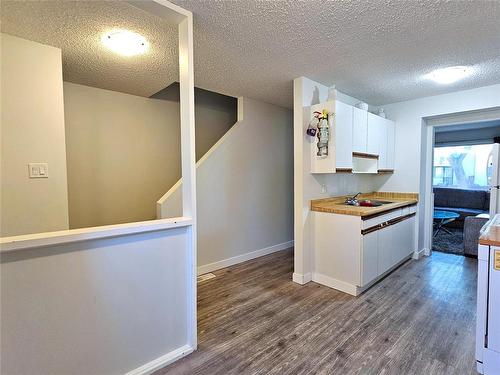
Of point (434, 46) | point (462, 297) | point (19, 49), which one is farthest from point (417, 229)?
point (19, 49)

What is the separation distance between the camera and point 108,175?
3.37 metres

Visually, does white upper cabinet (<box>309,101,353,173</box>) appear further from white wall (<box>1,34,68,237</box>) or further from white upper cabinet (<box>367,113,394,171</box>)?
white wall (<box>1,34,68,237</box>)

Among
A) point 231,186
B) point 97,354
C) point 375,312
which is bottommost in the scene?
point 375,312

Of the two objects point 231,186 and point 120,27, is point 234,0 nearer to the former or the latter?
point 120,27

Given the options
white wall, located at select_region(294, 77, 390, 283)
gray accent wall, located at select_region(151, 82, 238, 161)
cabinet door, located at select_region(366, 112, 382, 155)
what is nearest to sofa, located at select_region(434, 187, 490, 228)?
cabinet door, located at select_region(366, 112, 382, 155)

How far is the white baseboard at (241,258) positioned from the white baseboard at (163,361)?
4.68 feet

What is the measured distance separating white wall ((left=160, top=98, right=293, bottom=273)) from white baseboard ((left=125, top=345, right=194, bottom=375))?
4.61 ft

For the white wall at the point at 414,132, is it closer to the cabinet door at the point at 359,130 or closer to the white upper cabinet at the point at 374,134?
the white upper cabinet at the point at 374,134

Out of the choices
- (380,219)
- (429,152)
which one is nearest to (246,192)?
(380,219)

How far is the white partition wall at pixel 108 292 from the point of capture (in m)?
1.23

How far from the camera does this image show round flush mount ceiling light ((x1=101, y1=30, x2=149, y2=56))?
1974 mm

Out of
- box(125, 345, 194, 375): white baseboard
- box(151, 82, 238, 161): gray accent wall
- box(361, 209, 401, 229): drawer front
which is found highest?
box(151, 82, 238, 161): gray accent wall

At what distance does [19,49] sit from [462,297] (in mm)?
4591

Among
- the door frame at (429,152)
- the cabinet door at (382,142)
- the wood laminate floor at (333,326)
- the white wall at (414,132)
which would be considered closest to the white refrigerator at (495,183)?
the door frame at (429,152)
